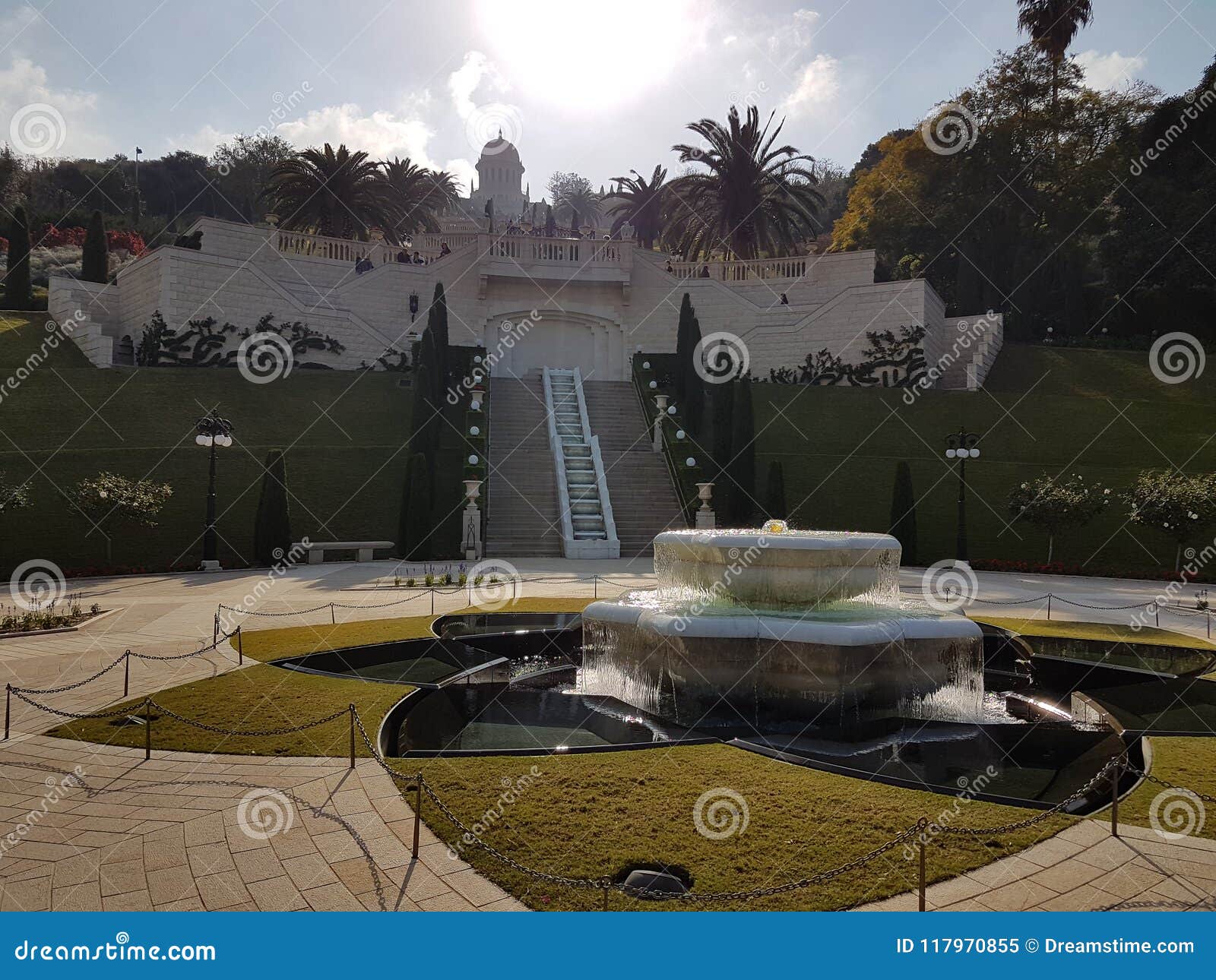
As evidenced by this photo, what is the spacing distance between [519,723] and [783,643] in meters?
3.01

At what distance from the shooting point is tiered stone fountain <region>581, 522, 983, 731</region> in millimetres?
8602

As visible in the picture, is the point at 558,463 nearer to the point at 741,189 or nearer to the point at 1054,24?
the point at 741,189

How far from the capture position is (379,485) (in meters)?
24.4

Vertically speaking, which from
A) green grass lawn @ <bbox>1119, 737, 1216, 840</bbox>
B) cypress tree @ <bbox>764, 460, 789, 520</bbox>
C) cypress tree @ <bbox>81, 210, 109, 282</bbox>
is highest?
cypress tree @ <bbox>81, 210, 109, 282</bbox>

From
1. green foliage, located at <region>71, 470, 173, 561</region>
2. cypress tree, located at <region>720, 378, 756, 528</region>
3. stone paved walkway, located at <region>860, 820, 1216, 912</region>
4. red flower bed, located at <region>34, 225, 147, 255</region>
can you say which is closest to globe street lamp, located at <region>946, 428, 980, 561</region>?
cypress tree, located at <region>720, 378, 756, 528</region>

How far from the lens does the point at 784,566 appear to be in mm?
9734

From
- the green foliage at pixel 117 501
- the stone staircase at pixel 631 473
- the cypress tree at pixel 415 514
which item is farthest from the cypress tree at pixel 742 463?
the green foliage at pixel 117 501

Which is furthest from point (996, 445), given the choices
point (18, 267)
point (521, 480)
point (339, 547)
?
point (18, 267)

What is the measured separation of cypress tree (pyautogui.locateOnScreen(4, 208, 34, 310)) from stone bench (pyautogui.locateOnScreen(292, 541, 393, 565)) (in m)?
25.1

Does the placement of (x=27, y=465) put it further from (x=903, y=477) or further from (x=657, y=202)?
(x=657, y=202)

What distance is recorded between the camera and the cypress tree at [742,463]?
24.0 meters

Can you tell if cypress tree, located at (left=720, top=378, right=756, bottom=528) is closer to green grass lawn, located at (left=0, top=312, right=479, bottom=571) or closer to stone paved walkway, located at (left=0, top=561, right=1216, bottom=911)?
green grass lawn, located at (left=0, top=312, right=479, bottom=571)

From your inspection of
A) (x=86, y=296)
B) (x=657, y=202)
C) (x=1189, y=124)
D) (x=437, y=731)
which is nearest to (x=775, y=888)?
(x=437, y=731)

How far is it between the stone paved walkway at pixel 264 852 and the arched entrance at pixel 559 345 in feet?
106
